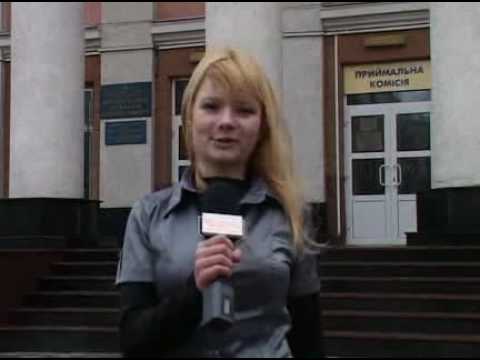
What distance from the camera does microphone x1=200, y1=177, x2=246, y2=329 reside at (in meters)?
1.64

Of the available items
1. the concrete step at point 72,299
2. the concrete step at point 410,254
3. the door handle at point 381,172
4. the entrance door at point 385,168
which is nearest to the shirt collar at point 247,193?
the concrete step at point 410,254

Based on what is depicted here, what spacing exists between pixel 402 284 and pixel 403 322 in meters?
0.99

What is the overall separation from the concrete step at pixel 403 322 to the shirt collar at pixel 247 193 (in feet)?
21.9

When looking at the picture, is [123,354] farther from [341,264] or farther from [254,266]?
[341,264]

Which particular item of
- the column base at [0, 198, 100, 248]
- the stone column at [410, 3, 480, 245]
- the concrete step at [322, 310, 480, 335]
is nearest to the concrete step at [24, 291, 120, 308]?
the column base at [0, 198, 100, 248]

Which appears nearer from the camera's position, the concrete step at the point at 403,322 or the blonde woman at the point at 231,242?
the blonde woman at the point at 231,242

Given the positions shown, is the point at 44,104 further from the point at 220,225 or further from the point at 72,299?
the point at 220,225

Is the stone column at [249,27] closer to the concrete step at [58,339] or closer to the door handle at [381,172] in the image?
the concrete step at [58,339]

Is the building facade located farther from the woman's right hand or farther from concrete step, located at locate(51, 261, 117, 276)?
the woman's right hand

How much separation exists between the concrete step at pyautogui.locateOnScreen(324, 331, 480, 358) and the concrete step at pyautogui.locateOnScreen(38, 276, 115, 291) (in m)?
3.22

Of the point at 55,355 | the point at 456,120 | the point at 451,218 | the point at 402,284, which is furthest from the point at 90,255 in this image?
the point at 456,120

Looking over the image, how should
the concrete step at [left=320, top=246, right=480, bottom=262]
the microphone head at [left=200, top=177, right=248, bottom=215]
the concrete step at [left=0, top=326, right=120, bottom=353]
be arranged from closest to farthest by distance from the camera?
the microphone head at [left=200, top=177, right=248, bottom=215]
the concrete step at [left=0, top=326, right=120, bottom=353]
the concrete step at [left=320, top=246, right=480, bottom=262]

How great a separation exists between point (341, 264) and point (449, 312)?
5.51 feet

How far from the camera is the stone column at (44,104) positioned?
1175 centimetres
